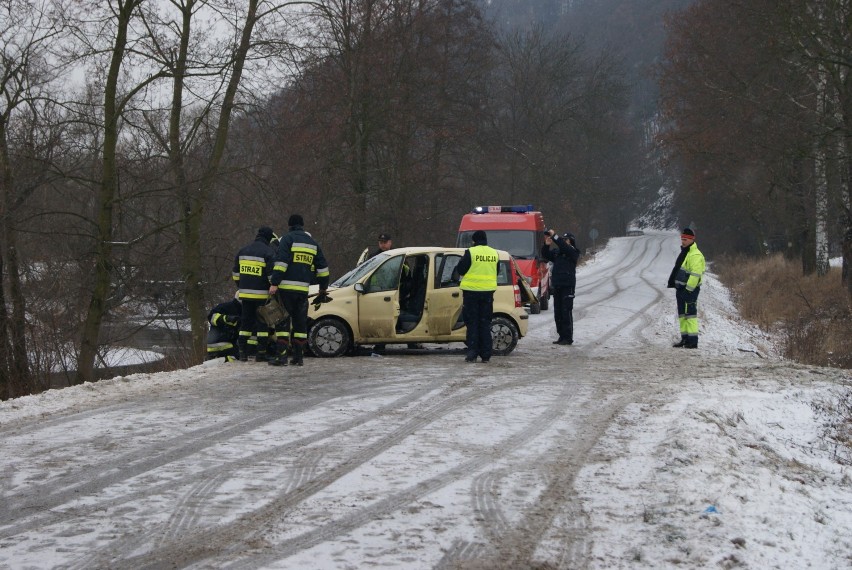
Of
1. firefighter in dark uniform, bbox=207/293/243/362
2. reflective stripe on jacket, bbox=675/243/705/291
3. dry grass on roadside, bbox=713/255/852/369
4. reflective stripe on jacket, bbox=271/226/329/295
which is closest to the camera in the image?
reflective stripe on jacket, bbox=271/226/329/295

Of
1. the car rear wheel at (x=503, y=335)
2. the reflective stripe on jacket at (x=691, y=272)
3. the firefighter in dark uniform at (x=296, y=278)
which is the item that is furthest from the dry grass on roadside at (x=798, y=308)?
the firefighter in dark uniform at (x=296, y=278)

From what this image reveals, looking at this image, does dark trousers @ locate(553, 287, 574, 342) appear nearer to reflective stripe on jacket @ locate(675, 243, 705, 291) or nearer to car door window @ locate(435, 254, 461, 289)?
reflective stripe on jacket @ locate(675, 243, 705, 291)

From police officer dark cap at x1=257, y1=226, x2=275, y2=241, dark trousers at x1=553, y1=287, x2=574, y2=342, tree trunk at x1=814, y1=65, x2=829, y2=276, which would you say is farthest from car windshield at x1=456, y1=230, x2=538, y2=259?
police officer dark cap at x1=257, y1=226, x2=275, y2=241

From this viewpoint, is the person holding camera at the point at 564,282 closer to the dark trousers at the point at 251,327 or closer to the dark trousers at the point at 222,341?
the dark trousers at the point at 251,327

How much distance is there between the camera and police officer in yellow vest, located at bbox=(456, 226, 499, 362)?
1299 centimetres

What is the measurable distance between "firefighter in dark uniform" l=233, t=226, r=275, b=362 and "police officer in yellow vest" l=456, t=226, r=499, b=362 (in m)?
2.76

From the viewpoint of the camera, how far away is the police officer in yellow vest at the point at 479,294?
42.6 ft

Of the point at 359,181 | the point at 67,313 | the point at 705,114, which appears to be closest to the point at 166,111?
the point at 67,313

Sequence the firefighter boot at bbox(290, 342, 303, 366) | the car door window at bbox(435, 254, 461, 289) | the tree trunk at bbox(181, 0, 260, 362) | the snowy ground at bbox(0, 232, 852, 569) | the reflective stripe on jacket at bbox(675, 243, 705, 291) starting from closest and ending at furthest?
the snowy ground at bbox(0, 232, 852, 569) → the firefighter boot at bbox(290, 342, 303, 366) → the car door window at bbox(435, 254, 461, 289) → the reflective stripe on jacket at bbox(675, 243, 705, 291) → the tree trunk at bbox(181, 0, 260, 362)

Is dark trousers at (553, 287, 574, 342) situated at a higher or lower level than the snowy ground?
higher

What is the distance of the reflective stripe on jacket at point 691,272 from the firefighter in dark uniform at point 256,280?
6.56 metres

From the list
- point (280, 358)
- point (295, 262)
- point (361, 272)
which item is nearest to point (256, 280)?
point (295, 262)

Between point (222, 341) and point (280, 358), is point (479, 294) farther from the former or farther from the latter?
point (222, 341)

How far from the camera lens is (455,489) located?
6191 mm
